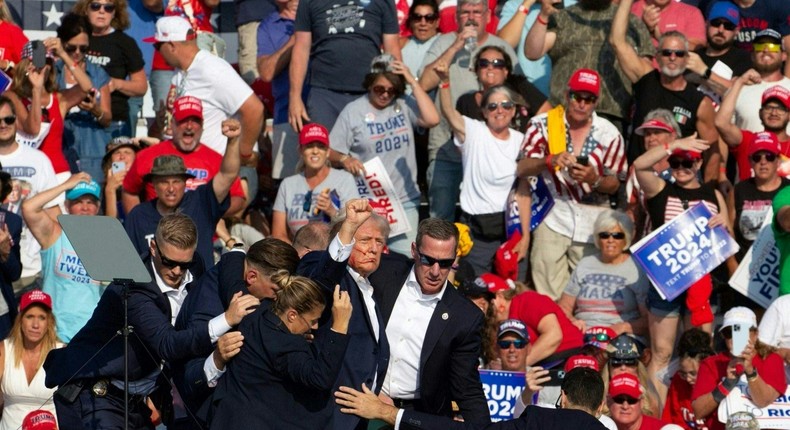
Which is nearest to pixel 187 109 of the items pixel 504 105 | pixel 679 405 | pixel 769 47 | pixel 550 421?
pixel 504 105

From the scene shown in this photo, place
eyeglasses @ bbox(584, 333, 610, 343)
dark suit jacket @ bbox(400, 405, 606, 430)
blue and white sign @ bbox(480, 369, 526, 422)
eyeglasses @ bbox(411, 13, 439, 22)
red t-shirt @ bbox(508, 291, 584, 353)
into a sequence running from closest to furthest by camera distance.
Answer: dark suit jacket @ bbox(400, 405, 606, 430) < blue and white sign @ bbox(480, 369, 526, 422) < eyeglasses @ bbox(584, 333, 610, 343) < red t-shirt @ bbox(508, 291, 584, 353) < eyeglasses @ bbox(411, 13, 439, 22)

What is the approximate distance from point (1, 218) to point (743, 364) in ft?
17.9

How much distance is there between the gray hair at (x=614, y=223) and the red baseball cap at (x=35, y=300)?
417 centimetres

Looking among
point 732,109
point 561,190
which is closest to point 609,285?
point 561,190

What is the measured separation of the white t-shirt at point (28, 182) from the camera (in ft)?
42.5

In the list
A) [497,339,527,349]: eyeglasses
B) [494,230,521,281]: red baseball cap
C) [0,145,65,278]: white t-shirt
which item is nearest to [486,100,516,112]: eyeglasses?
[494,230,521,281]: red baseball cap

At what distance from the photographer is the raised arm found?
13.6 metres

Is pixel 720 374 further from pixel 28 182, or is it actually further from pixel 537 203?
pixel 28 182

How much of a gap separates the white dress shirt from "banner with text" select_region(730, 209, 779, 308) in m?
3.96

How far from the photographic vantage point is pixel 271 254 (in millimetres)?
8727

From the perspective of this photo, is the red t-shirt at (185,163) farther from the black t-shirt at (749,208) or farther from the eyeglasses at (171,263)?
the black t-shirt at (749,208)

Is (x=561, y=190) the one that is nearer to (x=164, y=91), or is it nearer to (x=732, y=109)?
(x=732, y=109)

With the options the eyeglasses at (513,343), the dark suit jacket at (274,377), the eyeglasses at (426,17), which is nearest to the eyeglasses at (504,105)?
the eyeglasses at (426,17)

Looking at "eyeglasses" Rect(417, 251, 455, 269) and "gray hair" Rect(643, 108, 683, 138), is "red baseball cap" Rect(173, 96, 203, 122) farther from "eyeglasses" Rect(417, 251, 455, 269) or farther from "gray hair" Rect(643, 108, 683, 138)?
"eyeglasses" Rect(417, 251, 455, 269)
